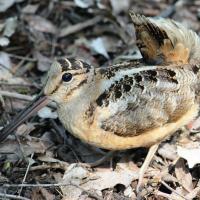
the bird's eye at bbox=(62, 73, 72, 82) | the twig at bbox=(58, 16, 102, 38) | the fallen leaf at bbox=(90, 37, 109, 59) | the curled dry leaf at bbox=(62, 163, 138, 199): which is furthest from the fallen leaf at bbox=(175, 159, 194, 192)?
the twig at bbox=(58, 16, 102, 38)

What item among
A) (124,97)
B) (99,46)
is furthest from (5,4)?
(124,97)

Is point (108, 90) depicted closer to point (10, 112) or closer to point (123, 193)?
point (123, 193)

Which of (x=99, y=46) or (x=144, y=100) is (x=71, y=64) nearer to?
(x=144, y=100)

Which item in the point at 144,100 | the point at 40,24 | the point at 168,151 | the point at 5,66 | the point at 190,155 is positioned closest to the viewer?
the point at 144,100

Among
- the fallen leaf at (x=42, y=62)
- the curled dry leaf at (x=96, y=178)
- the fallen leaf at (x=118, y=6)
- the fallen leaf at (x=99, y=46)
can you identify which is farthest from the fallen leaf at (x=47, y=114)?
the fallen leaf at (x=118, y=6)

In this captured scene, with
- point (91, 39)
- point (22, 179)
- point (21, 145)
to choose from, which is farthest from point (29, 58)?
point (22, 179)

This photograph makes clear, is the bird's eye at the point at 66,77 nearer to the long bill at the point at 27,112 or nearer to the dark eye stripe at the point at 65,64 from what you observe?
the dark eye stripe at the point at 65,64

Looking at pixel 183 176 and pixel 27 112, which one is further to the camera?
pixel 183 176
